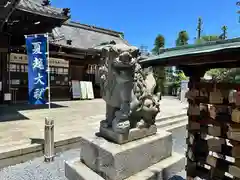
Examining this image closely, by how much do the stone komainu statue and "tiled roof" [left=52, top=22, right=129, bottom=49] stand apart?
9810 mm

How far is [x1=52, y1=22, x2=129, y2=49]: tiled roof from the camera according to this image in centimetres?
1362

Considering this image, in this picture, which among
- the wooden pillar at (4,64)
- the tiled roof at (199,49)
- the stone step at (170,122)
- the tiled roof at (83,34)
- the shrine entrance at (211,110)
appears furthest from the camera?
the tiled roof at (83,34)

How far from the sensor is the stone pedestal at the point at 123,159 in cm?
261

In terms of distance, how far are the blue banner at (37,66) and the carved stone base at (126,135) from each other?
293 cm

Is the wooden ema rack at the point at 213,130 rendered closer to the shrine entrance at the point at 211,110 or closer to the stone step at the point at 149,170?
the shrine entrance at the point at 211,110

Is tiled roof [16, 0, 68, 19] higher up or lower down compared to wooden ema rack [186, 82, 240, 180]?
higher up

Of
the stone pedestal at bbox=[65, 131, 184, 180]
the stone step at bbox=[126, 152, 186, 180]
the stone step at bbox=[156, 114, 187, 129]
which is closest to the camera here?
the stone pedestal at bbox=[65, 131, 184, 180]

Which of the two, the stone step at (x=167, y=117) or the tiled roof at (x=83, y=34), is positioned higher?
the tiled roof at (x=83, y=34)

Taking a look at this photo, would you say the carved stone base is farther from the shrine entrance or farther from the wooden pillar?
the wooden pillar

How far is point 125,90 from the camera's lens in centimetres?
271

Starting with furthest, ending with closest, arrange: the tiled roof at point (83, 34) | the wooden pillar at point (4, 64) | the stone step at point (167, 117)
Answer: the tiled roof at point (83, 34) < the wooden pillar at point (4, 64) < the stone step at point (167, 117)

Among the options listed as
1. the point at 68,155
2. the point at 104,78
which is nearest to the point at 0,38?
the point at 68,155

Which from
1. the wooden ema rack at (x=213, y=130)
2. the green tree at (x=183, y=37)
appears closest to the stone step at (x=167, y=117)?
the wooden ema rack at (x=213, y=130)

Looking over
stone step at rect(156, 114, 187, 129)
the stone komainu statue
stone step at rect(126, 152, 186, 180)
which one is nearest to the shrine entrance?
the stone komainu statue
